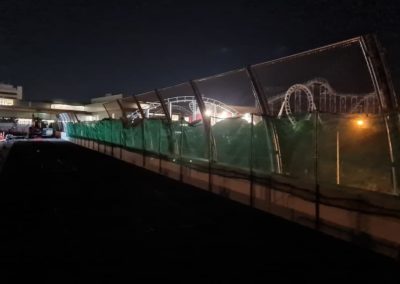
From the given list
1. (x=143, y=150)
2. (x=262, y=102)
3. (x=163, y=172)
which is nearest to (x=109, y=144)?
(x=143, y=150)

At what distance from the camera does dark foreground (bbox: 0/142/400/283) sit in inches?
223

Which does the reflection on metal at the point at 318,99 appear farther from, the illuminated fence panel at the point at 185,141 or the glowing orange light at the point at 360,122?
the glowing orange light at the point at 360,122

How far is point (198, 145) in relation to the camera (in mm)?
13398

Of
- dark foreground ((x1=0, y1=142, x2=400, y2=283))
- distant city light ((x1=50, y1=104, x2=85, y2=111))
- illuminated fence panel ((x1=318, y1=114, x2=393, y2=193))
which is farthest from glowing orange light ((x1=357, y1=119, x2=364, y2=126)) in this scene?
distant city light ((x1=50, y1=104, x2=85, y2=111))

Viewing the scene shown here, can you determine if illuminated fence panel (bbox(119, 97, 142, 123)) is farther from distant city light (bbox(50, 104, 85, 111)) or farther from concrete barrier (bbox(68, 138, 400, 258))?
distant city light (bbox(50, 104, 85, 111))

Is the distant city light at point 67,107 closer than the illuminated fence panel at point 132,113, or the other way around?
the illuminated fence panel at point 132,113

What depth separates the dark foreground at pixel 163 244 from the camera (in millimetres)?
5652

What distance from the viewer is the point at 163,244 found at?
7008 mm

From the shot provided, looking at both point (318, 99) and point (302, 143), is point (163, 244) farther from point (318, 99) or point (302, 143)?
point (318, 99)

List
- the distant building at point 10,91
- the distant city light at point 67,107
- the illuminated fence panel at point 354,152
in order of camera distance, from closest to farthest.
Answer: the illuminated fence panel at point 354,152, the distant city light at point 67,107, the distant building at point 10,91

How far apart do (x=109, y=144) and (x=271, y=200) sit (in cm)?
1792

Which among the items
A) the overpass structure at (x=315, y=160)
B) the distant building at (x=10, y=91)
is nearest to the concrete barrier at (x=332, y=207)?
the overpass structure at (x=315, y=160)

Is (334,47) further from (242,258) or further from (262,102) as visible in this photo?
(242,258)

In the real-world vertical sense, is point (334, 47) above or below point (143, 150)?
above
